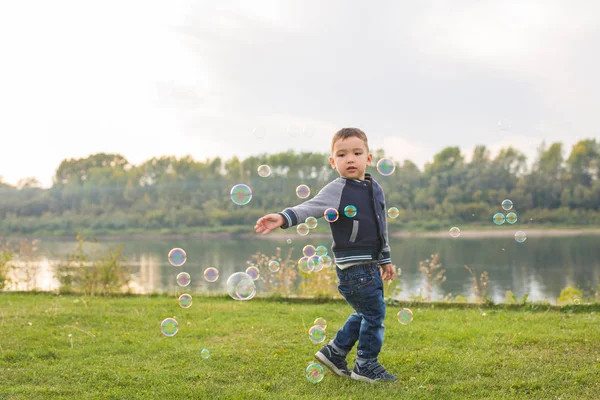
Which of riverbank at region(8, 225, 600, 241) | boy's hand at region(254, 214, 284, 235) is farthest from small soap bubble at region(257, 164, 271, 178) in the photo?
riverbank at region(8, 225, 600, 241)

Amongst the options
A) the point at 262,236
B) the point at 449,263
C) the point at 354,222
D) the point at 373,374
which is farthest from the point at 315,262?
the point at 262,236

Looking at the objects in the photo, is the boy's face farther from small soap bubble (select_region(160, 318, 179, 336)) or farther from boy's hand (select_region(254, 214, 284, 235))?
small soap bubble (select_region(160, 318, 179, 336))

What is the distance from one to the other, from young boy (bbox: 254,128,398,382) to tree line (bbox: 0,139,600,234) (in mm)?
7037

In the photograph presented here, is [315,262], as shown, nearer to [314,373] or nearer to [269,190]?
[314,373]

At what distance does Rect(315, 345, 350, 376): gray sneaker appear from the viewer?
4496 millimetres

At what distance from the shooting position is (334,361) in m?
4.50

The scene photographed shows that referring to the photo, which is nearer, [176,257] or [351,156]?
[351,156]

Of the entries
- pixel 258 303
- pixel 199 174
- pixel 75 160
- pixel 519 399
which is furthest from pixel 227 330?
Answer: pixel 75 160

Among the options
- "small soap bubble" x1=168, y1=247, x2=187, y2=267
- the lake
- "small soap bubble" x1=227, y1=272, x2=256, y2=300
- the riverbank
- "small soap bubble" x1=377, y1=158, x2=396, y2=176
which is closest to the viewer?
"small soap bubble" x1=227, y1=272, x2=256, y2=300

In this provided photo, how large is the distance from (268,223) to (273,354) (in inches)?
76.7

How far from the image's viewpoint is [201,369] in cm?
479

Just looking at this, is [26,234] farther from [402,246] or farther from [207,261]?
[402,246]

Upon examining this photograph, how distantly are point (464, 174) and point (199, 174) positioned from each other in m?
33.1

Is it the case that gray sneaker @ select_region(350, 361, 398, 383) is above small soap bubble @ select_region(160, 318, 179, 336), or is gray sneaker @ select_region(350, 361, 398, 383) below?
below
